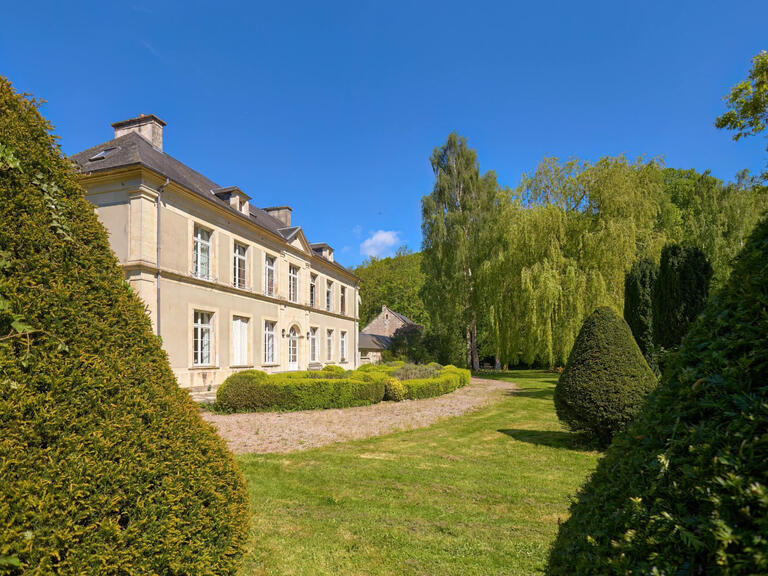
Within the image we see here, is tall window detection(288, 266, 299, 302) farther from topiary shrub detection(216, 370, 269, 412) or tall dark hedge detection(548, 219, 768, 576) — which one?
tall dark hedge detection(548, 219, 768, 576)

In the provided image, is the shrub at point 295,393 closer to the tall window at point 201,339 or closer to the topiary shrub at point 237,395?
the topiary shrub at point 237,395

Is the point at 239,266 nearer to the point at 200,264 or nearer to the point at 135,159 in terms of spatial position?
the point at 200,264

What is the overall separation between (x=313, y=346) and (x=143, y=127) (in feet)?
45.2

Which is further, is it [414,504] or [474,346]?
[474,346]

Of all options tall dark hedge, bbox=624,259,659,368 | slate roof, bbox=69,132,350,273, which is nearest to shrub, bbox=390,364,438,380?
tall dark hedge, bbox=624,259,659,368

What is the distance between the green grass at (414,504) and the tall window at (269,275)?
506 inches

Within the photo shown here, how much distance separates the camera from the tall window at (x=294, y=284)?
22.7m

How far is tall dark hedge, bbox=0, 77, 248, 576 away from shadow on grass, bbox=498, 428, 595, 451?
7.13 meters

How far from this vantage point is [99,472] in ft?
6.96

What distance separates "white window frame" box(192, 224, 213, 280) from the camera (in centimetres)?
1570

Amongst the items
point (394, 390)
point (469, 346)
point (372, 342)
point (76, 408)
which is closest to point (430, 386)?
point (394, 390)

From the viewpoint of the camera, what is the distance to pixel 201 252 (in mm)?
16125

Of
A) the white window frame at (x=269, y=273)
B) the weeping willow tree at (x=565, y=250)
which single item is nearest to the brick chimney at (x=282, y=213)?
the white window frame at (x=269, y=273)

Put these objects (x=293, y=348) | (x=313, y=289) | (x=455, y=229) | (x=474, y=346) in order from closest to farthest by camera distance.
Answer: (x=293, y=348)
(x=313, y=289)
(x=455, y=229)
(x=474, y=346)
